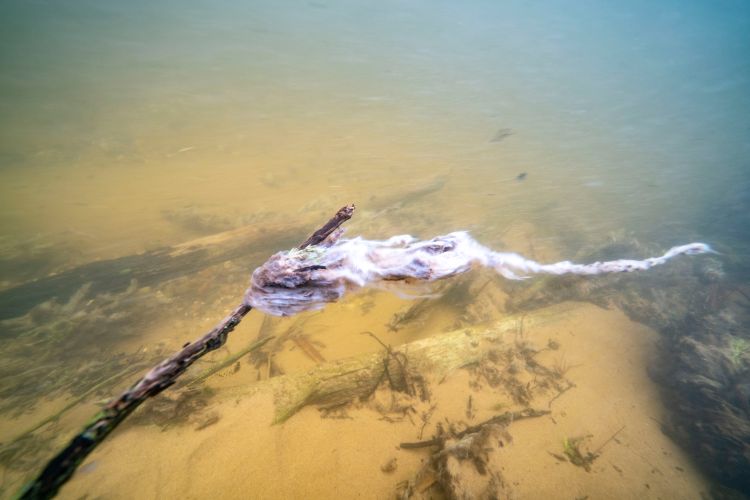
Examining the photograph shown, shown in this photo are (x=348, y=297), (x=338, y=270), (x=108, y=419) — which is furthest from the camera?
(x=348, y=297)

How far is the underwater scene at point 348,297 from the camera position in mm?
2369

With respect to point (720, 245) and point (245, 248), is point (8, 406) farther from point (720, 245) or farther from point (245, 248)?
point (720, 245)

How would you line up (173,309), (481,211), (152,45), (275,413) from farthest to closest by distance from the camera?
(152,45)
(481,211)
(173,309)
(275,413)

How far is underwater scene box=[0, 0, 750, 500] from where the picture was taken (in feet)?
7.77

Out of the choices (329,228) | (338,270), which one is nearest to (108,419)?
(338,270)

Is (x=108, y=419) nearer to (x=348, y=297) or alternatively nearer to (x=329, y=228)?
(x=329, y=228)

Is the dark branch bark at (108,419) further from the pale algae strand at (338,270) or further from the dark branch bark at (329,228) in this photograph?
the dark branch bark at (329,228)

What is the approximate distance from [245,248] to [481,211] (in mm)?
5807

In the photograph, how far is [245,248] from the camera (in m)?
5.70

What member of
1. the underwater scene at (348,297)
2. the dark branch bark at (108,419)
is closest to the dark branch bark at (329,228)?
the underwater scene at (348,297)

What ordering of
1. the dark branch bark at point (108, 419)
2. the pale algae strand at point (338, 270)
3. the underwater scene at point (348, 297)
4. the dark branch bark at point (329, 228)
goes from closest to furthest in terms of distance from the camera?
the dark branch bark at point (108, 419) < the pale algae strand at point (338, 270) < the dark branch bark at point (329, 228) < the underwater scene at point (348, 297)

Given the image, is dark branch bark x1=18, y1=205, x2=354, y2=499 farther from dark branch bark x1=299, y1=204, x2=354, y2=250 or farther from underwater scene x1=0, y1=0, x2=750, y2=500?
dark branch bark x1=299, y1=204, x2=354, y2=250

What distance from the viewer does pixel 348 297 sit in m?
4.39

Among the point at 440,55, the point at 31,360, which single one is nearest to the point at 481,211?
the point at 31,360
